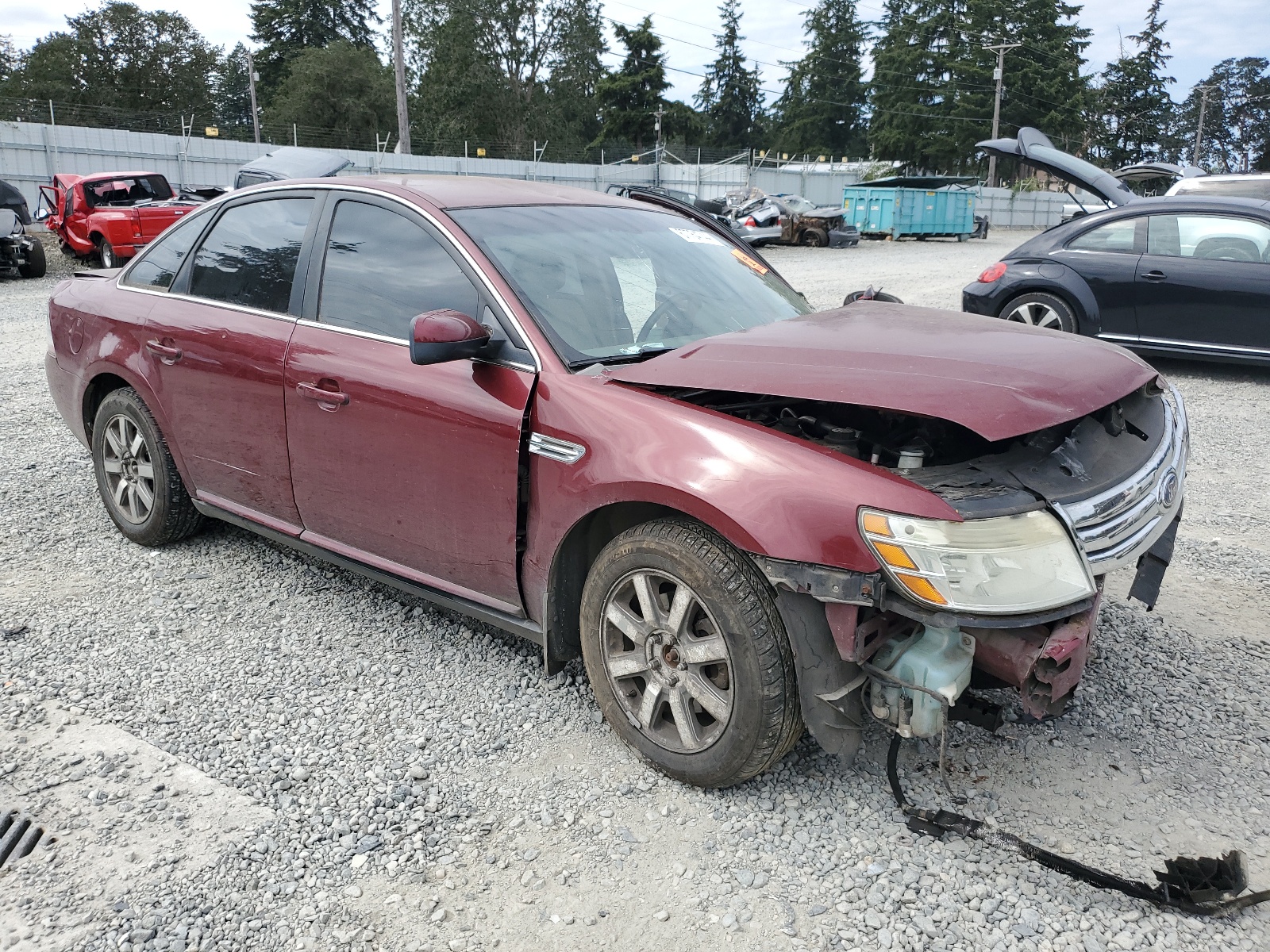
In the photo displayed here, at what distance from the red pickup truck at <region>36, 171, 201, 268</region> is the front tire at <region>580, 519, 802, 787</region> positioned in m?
15.8

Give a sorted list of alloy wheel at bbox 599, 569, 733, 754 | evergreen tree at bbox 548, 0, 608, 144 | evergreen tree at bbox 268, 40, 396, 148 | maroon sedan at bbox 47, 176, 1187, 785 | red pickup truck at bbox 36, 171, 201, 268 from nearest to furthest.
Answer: maroon sedan at bbox 47, 176, 1187, 785 < alloy wheel at bbox 599, 569, 733, 754 < red pickup truck at bbox 36, 171, 201, 268 < evergreen tree at bbox 268, 40, 396, 148 < evergreen tree at bbox 548, 0, 608, 144

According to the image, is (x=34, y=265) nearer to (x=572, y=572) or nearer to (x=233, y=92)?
(x=572, y=572)

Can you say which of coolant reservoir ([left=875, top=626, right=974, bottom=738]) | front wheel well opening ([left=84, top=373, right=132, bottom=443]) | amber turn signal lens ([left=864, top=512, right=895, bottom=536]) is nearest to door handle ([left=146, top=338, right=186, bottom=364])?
front wheel well opening ([left=84, top=373, right=132, bottom=443])

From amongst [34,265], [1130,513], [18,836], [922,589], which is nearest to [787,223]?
[34,265]

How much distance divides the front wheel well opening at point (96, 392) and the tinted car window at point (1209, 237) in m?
8.12

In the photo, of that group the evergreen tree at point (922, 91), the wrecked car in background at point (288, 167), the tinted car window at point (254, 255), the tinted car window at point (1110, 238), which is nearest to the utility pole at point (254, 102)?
the wrecked car in background at point (288, 167)

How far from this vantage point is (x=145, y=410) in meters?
4.42

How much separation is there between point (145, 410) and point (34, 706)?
1.53 m

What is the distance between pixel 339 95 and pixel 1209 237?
190 ft

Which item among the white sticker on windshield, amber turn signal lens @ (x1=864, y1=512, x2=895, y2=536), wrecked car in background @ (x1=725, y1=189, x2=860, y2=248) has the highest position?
wrecked car in background @ (x1=725, y1=189, x2=860, y2=248)

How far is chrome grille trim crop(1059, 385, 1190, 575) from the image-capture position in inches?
100

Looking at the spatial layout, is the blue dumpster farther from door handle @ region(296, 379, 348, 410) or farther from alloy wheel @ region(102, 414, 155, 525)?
door handle @ region(296, 379, 348, 410)

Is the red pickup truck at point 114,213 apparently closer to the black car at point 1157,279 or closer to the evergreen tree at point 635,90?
the black car at point 1157,279

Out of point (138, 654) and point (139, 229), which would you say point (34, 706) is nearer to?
point (138, 654)
